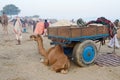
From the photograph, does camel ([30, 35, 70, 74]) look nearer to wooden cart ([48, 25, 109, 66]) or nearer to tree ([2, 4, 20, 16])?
wooden cart ([48, 25, 109, 66])

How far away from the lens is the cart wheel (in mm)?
8758

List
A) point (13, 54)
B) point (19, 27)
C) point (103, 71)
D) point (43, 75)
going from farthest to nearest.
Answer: point (19, 27), point (13, 54), point (103, 71), point (43, 75)

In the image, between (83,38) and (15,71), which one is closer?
(15,71)

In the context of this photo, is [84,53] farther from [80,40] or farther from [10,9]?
[10,9]

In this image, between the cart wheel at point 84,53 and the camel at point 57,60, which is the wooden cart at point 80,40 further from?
the camel at point 57,60

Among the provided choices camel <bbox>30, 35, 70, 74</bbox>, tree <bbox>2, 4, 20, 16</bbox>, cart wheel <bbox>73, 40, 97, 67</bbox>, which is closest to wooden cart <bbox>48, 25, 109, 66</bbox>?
cart wheel <bbox>73, 40, 97, 67</bbox>

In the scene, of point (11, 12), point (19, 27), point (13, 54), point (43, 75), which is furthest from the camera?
point (11, 12)

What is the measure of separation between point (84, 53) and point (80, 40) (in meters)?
0.48

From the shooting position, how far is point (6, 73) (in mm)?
8164

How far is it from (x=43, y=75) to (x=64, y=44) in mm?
1422

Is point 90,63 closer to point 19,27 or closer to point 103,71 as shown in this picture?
point 103,71

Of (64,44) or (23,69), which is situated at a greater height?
(64,44)

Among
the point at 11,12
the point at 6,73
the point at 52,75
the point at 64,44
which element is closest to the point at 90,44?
the point at 64,44

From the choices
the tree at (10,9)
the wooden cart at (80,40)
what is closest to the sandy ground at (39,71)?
the wooden cart at (80,40)
